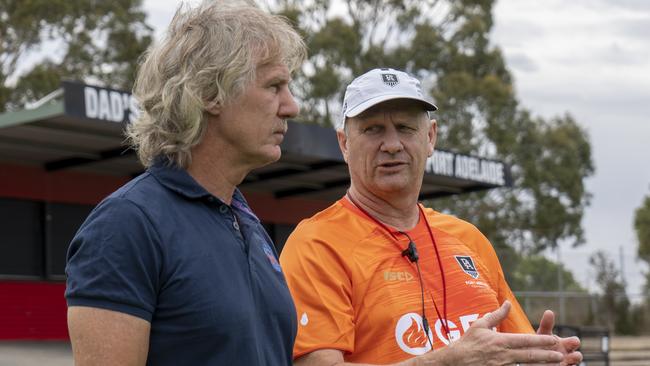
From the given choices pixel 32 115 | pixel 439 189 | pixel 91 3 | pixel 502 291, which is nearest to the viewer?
pixel 502 291

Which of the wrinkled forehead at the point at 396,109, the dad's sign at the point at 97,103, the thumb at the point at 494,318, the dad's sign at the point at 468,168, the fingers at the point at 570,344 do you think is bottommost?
the fingers at the point at 570,344

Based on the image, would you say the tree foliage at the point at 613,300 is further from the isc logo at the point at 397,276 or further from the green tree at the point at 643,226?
the isc logo at the point at 397,276

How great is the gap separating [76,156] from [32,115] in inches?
117

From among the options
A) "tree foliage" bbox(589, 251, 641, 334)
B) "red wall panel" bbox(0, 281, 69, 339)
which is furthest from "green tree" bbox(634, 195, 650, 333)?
"red wall panel" bbox(0, 281, 69, 339)

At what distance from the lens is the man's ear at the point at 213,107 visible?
9.38 ft

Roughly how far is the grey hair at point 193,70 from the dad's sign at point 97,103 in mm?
10411

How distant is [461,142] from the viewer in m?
34.2

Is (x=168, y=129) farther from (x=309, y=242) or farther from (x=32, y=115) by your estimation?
(x=32, y=115)

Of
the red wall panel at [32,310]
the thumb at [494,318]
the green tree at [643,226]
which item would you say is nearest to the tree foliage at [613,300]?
the green tree at [643,226]

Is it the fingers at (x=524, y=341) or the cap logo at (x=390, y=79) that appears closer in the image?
the fingers at (x=524, y=341)

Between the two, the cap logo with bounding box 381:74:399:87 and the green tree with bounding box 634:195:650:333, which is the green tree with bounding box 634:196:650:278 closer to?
the green tree with bounding box 634:195:650:333

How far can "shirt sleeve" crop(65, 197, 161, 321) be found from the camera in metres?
2.58

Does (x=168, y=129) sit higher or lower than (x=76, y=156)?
lower

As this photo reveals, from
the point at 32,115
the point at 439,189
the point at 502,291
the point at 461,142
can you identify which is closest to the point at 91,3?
the point at 461,142
